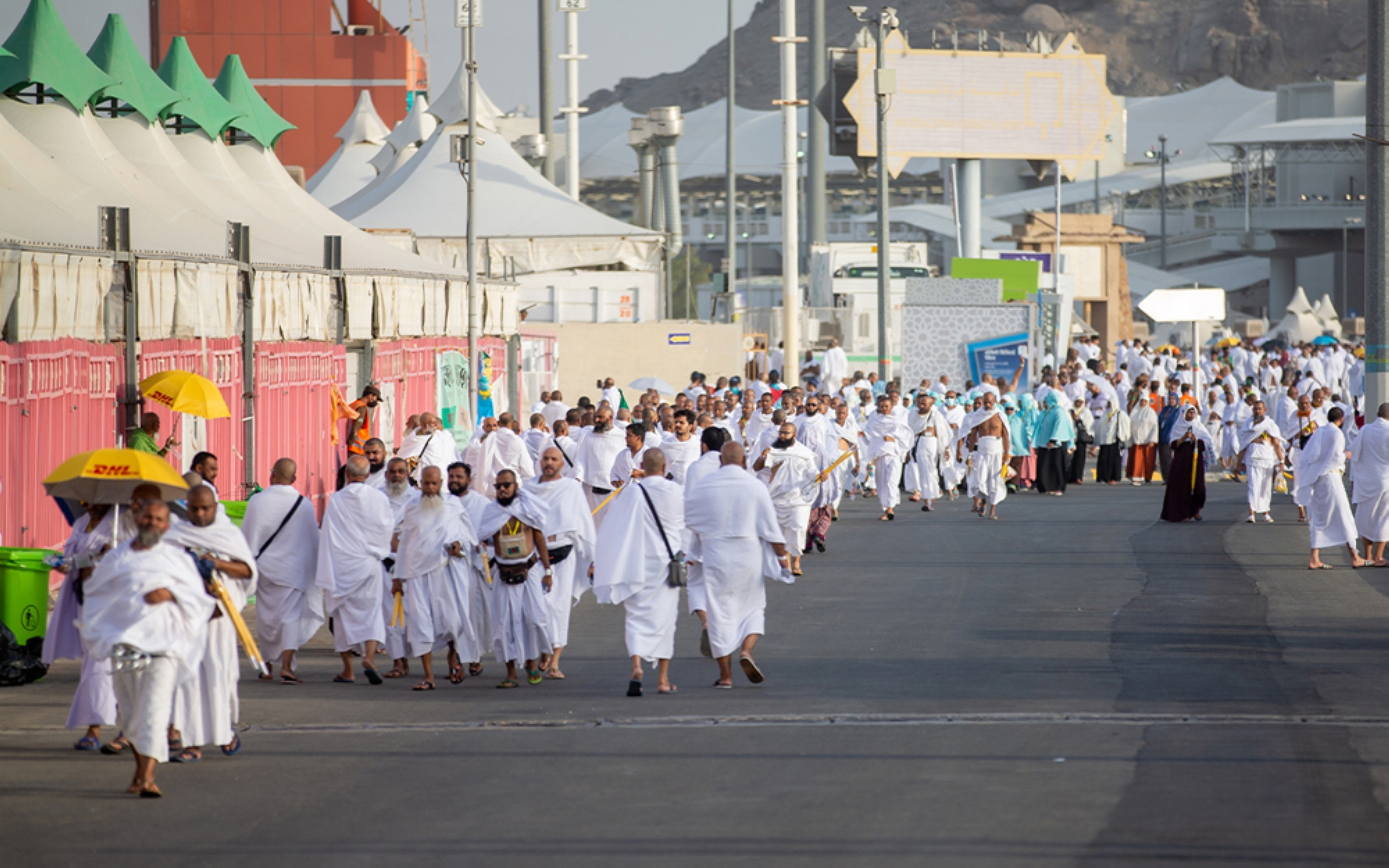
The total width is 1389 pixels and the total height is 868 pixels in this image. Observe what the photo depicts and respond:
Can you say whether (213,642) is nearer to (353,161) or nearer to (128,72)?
(128,72)

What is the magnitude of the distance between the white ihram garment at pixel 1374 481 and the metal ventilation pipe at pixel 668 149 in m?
26.9

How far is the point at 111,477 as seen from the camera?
8.78m

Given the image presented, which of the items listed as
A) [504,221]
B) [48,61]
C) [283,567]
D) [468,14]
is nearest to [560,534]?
[283,567]

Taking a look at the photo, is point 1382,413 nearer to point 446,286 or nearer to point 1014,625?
point 1014,625

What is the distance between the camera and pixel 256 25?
74.8 metres

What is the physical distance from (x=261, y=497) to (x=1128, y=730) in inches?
217

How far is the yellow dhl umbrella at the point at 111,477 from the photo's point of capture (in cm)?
883

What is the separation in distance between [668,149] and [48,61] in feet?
89.0

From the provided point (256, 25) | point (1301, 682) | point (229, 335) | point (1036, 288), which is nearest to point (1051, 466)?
point (1036, 288)

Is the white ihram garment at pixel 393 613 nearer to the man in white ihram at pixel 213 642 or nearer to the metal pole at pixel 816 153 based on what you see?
the man in white ihram at pixel 213 642

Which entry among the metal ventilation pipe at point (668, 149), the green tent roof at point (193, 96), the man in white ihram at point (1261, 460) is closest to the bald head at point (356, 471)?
the man in white ihram at point (1261, 460)

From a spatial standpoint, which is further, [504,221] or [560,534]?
[504,221]

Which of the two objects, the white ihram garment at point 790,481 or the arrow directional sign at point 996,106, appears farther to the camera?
the arrow directional sign at point 996,106

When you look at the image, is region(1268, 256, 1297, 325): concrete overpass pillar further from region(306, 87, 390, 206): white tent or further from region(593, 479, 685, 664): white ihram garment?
region(593, 479, 685, 664): white ihram garment
